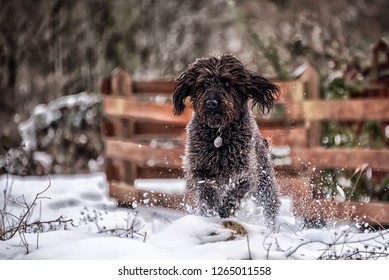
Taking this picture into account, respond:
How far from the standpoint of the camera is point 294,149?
6281 mm

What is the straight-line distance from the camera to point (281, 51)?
757 cm

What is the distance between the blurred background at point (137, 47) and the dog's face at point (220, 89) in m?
1.17

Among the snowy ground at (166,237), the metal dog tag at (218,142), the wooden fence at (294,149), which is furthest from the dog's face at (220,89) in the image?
the snowy ground at (166,237)

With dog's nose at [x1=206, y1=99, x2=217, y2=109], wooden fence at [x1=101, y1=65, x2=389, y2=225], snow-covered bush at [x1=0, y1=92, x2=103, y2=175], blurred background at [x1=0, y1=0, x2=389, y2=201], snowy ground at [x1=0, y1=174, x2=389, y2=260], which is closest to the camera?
snowy ground at [x1=0, y1=174, x2=389, y2=260]

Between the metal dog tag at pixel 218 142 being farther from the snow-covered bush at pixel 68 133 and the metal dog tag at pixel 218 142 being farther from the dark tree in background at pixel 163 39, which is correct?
the snow-covered bush at pixel 68 133

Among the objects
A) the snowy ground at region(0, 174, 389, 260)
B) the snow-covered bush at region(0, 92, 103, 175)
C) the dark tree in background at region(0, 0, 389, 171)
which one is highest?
the dark tree in background at region(0, 0, 389, 171)

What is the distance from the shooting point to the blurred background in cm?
665

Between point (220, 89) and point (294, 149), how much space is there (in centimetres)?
127

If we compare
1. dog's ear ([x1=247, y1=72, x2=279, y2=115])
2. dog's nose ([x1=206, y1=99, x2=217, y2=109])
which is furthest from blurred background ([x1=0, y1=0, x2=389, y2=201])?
dog's nose ([x1=206, y1=99, x2=217, y2=109])

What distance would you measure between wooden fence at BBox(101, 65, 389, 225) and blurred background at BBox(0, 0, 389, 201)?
0.22 m

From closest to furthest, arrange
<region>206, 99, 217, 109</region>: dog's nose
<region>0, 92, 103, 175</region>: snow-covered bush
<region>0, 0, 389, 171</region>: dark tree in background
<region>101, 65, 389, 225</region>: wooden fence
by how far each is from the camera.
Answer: <region>206, 99, 217, 109</region>: dog's nose
<region>101, 65, 389, 225</region>: wooden fence
<region>0, 0, 389, 171</region>: dark tree in background
<region>0, 92, 103, 175</region>: snow-covered bush

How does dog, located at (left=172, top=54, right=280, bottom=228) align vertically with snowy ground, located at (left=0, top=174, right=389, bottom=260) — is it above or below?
above

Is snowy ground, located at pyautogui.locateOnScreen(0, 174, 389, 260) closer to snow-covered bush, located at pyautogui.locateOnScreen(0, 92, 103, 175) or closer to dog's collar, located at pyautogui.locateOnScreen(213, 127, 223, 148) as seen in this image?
dog's collar, located at pyautogui.locateOnScreen(213, 127, 223, 148)

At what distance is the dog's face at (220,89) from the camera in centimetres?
528
